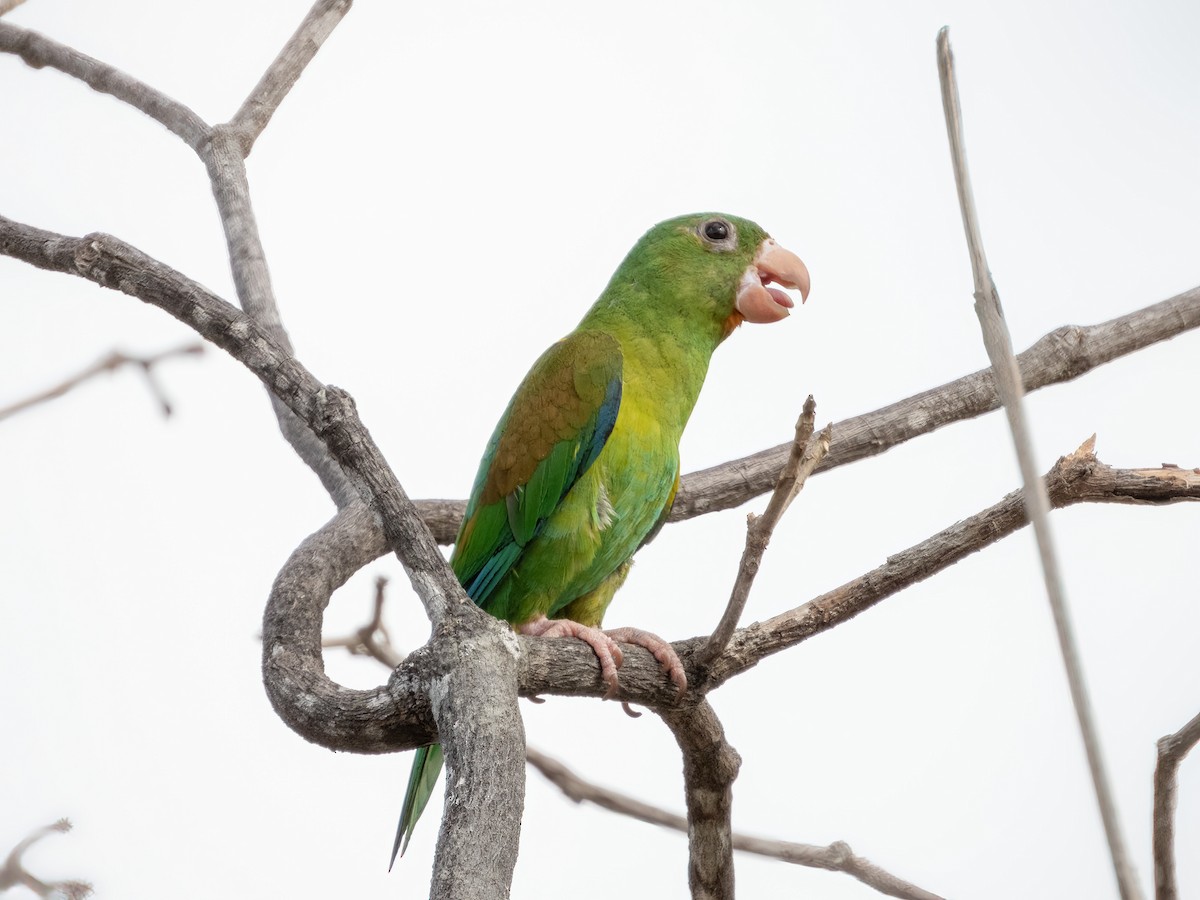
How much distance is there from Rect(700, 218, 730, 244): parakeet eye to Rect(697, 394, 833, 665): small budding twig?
1301mm

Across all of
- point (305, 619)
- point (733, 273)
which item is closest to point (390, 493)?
point (305, 619)

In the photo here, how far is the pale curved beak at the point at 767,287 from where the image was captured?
2.97 meters

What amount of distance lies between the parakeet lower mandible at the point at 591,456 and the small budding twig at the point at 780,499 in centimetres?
69

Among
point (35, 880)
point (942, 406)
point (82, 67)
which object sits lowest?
point (35, 880)

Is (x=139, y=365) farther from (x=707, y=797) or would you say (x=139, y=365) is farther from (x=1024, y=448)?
(x=1024, y=448)

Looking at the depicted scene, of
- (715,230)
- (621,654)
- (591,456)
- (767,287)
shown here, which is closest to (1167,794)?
(621,654)

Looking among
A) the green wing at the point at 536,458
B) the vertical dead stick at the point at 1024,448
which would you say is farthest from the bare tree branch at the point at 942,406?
the vertical dead stick at the point at 1024,448

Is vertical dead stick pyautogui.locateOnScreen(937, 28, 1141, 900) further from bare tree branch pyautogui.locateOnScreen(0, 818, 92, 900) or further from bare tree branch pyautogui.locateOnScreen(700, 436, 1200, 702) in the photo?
bare tree branch pyautogui.locateOnScreen(0, 818, 92, 900)

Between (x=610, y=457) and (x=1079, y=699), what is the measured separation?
2.00 m

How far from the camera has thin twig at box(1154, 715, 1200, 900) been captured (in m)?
1.78

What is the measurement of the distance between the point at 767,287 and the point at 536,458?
2.67 ft

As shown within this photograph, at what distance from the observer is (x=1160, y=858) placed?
5.89 ft

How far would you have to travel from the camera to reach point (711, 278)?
2988mm

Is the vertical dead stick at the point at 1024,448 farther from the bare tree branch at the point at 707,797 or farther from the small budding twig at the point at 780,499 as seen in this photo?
the bare tree branch at the point at 707,797
